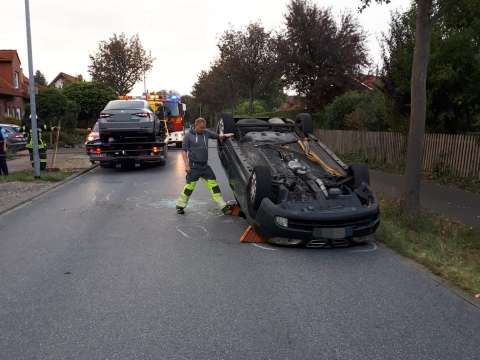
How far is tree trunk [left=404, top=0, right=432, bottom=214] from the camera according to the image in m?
7.51

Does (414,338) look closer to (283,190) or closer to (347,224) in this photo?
(347,224)

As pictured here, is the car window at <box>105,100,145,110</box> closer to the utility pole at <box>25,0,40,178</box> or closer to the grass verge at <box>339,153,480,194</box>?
the utility pole at <box>25,0,40,178</box>

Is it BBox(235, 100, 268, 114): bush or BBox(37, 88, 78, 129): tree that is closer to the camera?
BBox(37, 88, 78, 129): tree

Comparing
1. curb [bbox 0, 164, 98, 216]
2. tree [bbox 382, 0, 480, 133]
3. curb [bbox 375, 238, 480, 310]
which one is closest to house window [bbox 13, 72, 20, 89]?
curb [bbox 0, 164, 98, 216]

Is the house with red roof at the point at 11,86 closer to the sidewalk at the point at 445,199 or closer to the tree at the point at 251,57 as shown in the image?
the tree at the point at 251,57

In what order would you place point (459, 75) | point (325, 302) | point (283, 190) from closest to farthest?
1. point (325, 302)
2. point (283, 190)
3. point (459, 75)

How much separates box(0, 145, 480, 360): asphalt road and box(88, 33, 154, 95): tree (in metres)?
38.5

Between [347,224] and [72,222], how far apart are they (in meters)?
4.52

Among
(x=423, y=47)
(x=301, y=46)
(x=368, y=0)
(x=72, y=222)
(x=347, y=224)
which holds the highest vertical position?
(x=301, y=46)

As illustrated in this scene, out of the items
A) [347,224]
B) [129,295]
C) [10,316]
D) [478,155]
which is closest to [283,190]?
[347,224]

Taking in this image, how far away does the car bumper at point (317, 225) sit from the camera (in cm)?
598

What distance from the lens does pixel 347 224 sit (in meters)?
6.04

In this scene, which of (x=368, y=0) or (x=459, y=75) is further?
(x=459, y=75)

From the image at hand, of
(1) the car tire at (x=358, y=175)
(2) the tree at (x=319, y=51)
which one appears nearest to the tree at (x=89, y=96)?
(2) the tree at (x=319, y=51)
